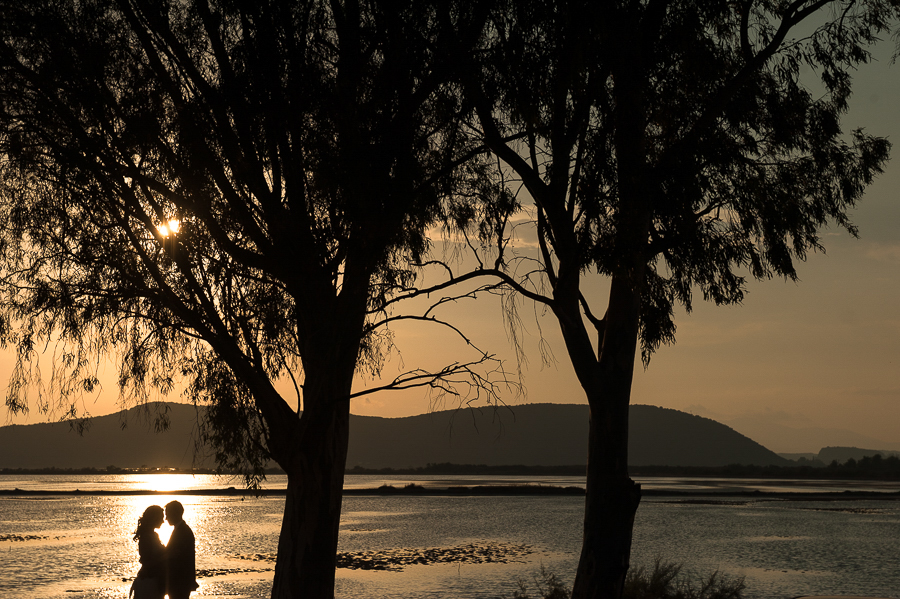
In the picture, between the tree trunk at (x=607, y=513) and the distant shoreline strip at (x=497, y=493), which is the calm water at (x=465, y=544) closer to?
the tree trunk at (x=607, y=513)

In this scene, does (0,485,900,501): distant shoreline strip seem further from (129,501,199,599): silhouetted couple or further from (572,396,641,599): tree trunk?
(129,501,199,599): silhouetted couple

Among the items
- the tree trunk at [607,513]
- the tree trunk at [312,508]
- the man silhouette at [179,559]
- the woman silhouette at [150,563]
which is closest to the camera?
the woman silhouette at [150,563]

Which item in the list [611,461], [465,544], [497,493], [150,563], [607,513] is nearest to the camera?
[150,563]

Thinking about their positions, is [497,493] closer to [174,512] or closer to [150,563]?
[174,512]

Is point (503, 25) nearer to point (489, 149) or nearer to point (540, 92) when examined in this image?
point (540, 92)

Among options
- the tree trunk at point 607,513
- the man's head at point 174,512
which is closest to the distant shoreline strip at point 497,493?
the tree trunk at point 607,513

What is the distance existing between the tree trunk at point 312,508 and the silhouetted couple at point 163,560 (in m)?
1.26

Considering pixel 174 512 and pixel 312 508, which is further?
pixel 312 508

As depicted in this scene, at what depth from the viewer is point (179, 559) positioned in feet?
24.0

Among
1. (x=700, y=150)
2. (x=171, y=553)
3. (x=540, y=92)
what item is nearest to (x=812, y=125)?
(x=700, y=150)

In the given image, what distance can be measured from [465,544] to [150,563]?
19686 mm

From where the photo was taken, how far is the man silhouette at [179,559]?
726 cm

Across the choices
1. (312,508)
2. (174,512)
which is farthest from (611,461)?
(174,512)

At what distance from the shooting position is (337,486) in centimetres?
890
